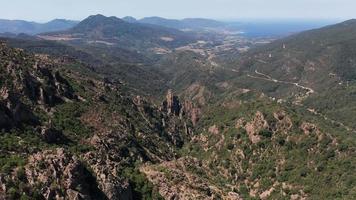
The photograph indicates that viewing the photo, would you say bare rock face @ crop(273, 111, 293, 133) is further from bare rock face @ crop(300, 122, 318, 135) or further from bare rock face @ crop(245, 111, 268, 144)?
bare rock face @ crop(300, 122, 318, 135)

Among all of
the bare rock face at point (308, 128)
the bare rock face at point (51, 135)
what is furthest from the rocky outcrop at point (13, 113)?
the bare rock face at point (308, 128)

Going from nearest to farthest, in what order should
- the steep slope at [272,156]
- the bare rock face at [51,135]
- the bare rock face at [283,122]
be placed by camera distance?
1. the bare rock face at [51,135]
2. the steep slope at [272,156]
3. the bare rock face at [283,122]

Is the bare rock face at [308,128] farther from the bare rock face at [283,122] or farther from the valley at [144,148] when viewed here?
the bare rock face at [283,122]

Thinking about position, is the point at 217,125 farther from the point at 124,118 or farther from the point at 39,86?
the point at 39,86

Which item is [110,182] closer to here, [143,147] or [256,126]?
[143,147]

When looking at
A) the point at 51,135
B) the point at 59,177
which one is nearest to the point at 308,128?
the point at 51,135

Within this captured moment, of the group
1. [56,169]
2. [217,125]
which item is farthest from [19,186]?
[217,125]

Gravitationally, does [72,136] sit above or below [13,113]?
below

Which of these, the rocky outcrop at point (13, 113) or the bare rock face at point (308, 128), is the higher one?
the rocky outcrop at point (13, 113)
